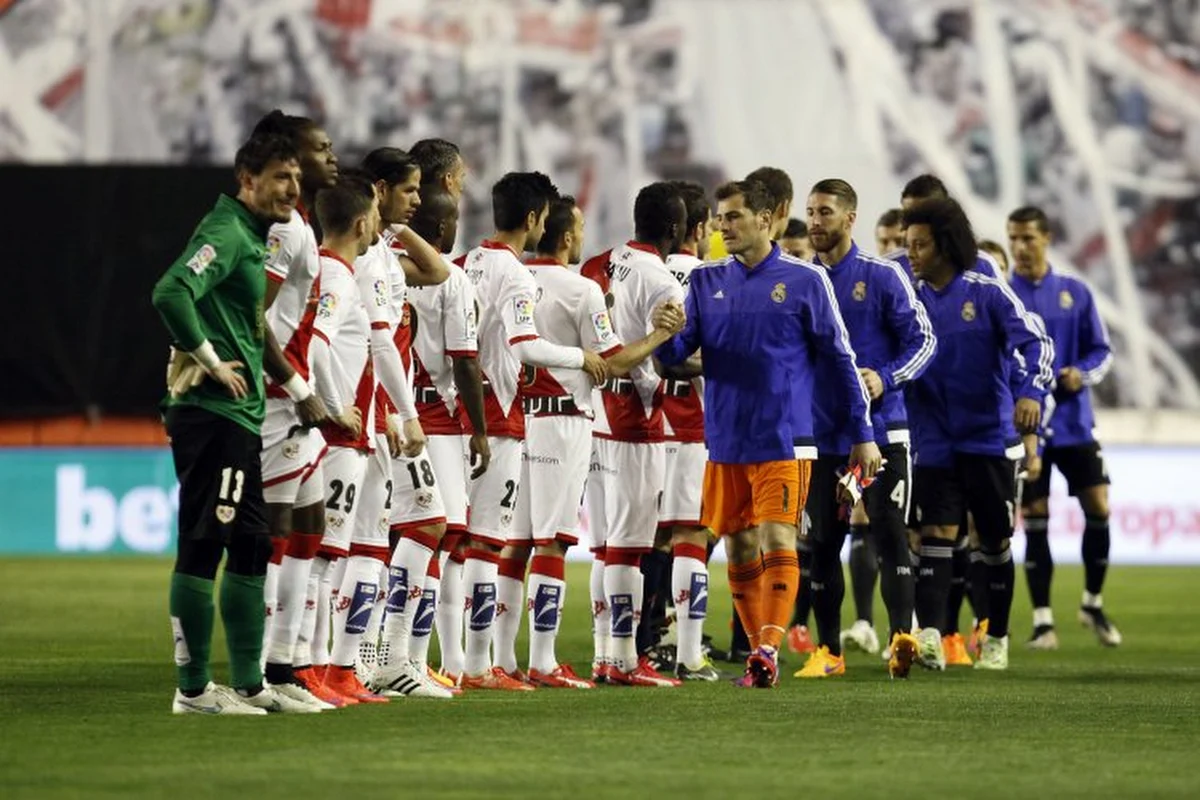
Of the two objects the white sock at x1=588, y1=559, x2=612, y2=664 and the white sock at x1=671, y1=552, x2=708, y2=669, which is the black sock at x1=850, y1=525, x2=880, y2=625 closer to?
the white sock at x1=671, y1=552, x2=708, y2=669

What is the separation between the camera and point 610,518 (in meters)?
10.3

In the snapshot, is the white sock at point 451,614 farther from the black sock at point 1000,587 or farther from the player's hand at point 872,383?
the black sock at point 1000,587

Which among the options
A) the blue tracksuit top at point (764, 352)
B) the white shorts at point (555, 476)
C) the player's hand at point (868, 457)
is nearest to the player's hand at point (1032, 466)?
the player's hand at point (868, 457)

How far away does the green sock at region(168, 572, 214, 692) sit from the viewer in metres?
7.88

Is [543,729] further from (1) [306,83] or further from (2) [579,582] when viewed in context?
(1) [306,83]

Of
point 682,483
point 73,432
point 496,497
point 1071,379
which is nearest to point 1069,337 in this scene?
point 1071,379

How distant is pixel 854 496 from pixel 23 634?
16.9 ft

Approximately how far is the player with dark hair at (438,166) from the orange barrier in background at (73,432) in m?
12.0

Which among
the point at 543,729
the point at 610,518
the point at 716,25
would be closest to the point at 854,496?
the point at 610,518

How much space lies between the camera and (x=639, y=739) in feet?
24.6

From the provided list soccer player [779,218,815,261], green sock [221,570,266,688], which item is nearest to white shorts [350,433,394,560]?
green sock [221,570,266,688]

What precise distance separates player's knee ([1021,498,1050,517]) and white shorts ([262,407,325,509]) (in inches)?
255

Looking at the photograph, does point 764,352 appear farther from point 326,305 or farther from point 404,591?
point 326,305

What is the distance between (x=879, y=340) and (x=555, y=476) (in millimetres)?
1869
